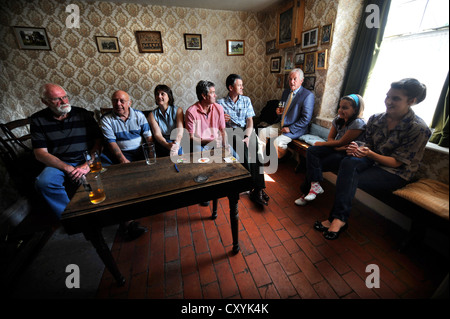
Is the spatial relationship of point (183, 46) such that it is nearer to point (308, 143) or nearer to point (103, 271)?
point (308, 143)

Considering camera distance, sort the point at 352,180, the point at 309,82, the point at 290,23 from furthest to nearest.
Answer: the point at 290,23
the point at 309,82
the point at 352,180

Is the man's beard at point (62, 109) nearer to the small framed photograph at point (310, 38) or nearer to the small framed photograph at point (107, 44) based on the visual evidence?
the small framed photograph at point (107, 44)

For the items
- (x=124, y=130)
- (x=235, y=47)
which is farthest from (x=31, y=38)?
(x=235, y=47)

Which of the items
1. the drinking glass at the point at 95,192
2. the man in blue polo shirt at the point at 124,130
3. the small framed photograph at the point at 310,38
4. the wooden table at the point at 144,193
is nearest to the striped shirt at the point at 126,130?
the man in blue polo shirt at the point at 124,130

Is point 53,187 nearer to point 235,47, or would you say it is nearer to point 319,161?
point 319,161

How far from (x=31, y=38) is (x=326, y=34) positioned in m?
4.63

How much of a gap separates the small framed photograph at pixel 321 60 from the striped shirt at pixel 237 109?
1173 millimetres

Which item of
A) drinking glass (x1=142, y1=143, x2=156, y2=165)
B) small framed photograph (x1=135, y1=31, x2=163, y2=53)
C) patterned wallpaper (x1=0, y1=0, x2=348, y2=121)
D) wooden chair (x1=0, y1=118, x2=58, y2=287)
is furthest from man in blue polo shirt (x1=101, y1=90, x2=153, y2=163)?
small framed photograph (x1=135, y1=31, x2=163, y2=53)

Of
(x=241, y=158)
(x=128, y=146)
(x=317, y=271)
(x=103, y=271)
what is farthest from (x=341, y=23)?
(x=103, y=271)

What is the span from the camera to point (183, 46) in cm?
367

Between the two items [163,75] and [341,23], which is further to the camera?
[163,75]

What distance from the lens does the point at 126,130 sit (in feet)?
7.58

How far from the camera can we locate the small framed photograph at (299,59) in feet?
10.4
